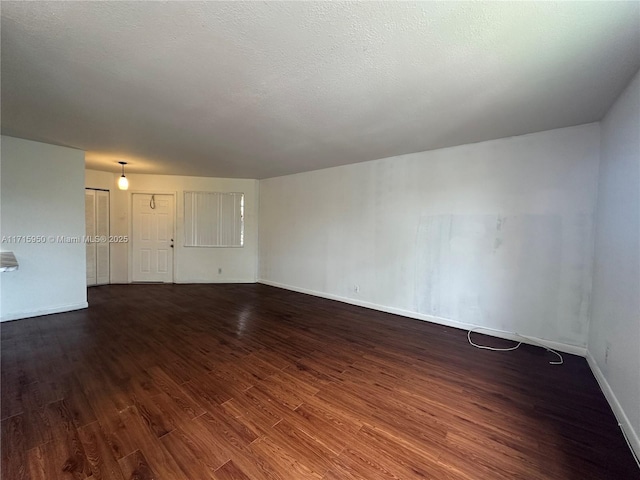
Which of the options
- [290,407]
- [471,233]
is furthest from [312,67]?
[471,233]

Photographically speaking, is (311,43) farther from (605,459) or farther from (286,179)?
(286,179)

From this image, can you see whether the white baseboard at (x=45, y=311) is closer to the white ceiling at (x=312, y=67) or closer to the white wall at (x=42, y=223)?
the white wall at (x=42, y=223)

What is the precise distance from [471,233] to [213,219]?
18.2 ft

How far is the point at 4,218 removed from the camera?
3598mm

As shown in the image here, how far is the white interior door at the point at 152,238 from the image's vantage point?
6.28 m

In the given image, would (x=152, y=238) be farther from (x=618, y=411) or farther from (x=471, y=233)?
(x=618, y=411)

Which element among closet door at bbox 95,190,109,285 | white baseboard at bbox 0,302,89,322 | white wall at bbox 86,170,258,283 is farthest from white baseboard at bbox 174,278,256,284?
white baseboard at bbox 0,302,89,322

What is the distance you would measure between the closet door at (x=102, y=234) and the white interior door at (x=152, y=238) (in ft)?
1.66

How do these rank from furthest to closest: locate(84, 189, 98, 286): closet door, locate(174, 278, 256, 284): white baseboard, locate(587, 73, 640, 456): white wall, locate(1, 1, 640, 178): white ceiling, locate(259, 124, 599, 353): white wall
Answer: locate(174, 278, 256, 284): white baseboard < locate(84, 189, 98, 286): closet door < locate(259, 124, 599, 353): white wall < locate(587, 73, 640, 456): white wall < locate(1, 1, 640, 178): white ceiling

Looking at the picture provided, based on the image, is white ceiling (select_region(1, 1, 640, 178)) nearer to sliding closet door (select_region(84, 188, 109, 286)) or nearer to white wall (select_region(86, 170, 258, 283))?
sliding closet door (select_region(84, 188, 109, 286))

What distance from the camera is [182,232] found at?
21.1 ft

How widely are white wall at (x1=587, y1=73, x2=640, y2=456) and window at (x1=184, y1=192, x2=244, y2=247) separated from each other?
6.22 meters

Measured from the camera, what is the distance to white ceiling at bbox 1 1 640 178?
56.0 inches

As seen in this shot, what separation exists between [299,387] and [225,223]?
5089 millimetres
